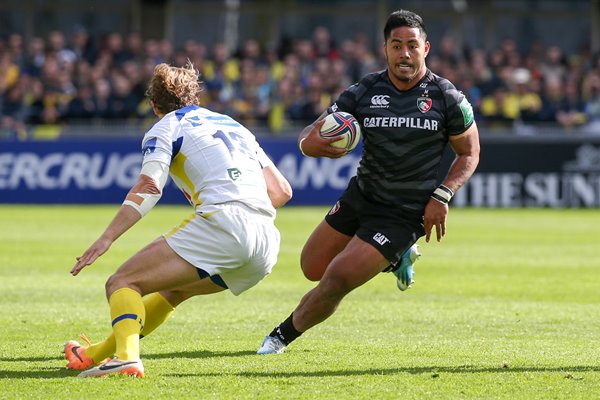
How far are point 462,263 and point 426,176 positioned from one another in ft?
23.7

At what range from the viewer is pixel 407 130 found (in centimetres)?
772

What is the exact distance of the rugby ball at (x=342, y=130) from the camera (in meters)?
7.62

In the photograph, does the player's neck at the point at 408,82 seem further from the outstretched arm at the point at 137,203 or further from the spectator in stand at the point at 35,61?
the spectator in stand at the point at 35,61

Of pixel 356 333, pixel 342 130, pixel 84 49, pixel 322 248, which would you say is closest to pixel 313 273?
pixel 322 248

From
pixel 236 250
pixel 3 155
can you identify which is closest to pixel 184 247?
pixel 236 250

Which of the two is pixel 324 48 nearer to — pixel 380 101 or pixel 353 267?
pixel 380 101

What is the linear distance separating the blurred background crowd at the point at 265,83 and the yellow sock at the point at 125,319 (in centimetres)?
1791

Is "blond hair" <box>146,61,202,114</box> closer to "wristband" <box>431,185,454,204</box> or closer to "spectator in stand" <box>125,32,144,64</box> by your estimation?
"wristband" <box>431,185,454,204</box>

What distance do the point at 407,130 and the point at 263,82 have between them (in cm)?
1937

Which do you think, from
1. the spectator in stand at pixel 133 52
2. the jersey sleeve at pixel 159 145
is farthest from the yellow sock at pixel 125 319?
the spectator in stand at pixel 133 52

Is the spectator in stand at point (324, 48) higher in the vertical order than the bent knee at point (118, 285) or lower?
lower

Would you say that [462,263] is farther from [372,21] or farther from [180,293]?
[372,21]

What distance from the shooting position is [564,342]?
851 cm

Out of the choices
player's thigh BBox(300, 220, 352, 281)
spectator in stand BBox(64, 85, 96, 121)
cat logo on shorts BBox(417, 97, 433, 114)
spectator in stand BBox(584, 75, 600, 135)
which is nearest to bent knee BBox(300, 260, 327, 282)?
player's thigh BBox(300, 220, 352, 281)
